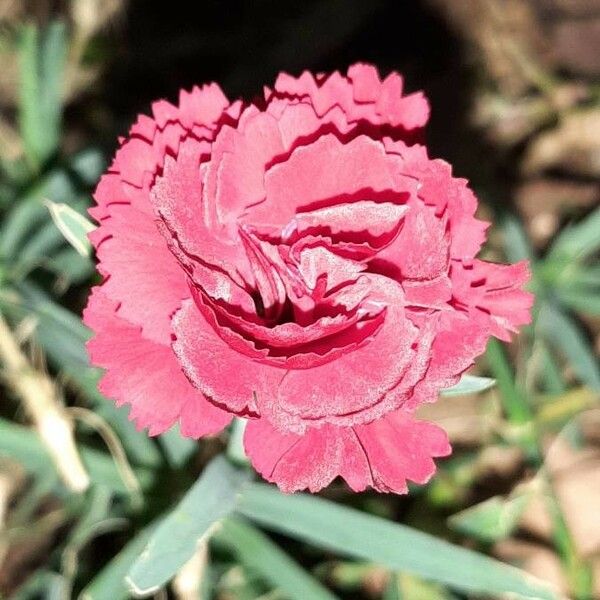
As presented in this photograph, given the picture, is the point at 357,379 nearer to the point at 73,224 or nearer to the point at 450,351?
the point at 450,351

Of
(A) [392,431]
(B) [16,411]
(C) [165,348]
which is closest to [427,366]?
(A) [392,431]

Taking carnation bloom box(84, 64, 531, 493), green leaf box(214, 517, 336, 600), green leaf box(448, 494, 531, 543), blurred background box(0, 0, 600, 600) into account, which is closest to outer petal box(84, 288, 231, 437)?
carnation bloom box(84, 64, 531, 493)

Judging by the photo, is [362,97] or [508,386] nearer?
[362,97]

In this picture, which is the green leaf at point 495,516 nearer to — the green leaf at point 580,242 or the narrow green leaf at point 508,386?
the narrow green leaf at point 508,386

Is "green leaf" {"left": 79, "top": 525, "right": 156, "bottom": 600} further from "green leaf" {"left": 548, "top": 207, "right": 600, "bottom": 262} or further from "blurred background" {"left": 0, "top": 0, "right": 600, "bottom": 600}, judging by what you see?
"green leaf" {"left": 548, "top": 207, "right": 600, "bottom": 262}

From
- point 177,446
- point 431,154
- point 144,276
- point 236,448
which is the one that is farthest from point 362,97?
point 431,154

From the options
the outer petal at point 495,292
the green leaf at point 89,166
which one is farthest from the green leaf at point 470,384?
the green leaf at point 89,166
